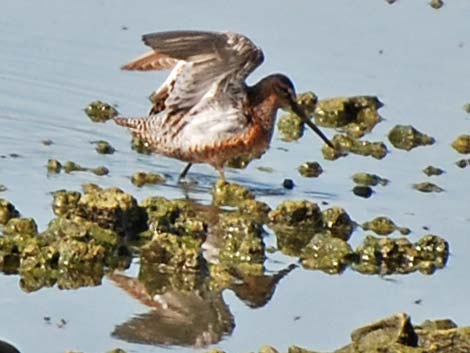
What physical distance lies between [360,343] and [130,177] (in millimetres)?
3403

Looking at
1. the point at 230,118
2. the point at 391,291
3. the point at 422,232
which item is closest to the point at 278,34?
the point at 230,118

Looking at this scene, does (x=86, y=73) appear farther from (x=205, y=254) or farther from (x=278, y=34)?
(x=205, y=254)

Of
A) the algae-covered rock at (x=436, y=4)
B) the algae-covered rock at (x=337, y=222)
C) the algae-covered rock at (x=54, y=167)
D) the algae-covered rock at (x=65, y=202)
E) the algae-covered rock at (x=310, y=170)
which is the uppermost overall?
the algae-covered rock at (x=436, y=4)

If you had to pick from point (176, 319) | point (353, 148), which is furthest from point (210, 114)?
point (176, 319)

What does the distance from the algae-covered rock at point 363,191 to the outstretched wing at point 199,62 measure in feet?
3.32

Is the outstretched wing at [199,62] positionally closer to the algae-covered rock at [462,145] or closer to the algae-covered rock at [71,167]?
the algae-covered rock at [71,167]

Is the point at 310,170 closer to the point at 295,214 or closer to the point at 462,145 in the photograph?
the point at 462,145

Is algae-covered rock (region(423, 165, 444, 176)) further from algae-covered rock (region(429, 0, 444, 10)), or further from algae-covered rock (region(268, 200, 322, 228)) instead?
algae-covered rock (region(429, 0, 444, 10))

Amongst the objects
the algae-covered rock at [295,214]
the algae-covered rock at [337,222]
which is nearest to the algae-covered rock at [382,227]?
the algae-covered rock at [337,222]

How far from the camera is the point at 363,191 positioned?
12805 mm

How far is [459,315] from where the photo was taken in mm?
10570

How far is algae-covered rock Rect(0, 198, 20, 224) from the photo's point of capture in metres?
11.0

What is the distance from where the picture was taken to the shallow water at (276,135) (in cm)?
1018

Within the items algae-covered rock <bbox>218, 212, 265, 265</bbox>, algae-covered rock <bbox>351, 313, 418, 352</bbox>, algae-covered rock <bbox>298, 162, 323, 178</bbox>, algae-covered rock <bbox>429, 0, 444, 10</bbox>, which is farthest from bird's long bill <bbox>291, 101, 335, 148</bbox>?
algae-covered rock <bbox>351, 313, 418, 352</bbox>
